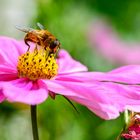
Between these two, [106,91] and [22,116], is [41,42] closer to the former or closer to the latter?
[106,91]

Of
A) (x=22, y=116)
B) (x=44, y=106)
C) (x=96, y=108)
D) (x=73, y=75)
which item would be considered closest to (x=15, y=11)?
(x=22, y=116)

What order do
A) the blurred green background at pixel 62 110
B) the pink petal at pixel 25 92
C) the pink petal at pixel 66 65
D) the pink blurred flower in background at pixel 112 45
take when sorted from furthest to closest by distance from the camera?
1. the pink blurred flower in background at pixel 112 45
2. the blurred green background at pixel 62 110
3. the pink petal at pixel 66 65
4. the pink petal at pixel 25 92

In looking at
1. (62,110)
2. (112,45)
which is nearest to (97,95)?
(62,110)

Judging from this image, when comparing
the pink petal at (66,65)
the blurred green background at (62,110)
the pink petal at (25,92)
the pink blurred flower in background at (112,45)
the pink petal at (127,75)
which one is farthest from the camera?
the pink blurred flower in background at (112,45)

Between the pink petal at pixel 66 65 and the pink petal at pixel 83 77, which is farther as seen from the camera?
the pink petal at pixel 66 65

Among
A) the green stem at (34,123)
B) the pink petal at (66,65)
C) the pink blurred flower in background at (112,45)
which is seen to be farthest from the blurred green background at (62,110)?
the green stem at (34,123)

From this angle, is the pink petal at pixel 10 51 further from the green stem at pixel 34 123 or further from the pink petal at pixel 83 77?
the green stem at pixel 34 123

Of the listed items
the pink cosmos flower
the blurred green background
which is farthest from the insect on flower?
the blurred green background
